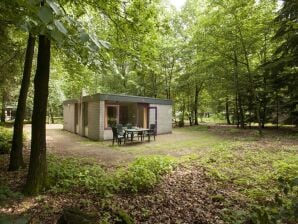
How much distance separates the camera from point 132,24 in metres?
4.07

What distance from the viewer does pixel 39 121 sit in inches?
188

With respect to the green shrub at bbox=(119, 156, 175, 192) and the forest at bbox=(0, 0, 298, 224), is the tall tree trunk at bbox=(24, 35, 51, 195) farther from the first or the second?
the green shrub at bbox=(119, 156, 175, 192)

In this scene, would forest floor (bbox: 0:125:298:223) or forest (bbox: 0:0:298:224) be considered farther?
forest floor (bbox: 0:125:298:223)

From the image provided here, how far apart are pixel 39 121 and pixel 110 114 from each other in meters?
10.3

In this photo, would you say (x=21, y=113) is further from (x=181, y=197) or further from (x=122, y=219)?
(x=181, y=197)

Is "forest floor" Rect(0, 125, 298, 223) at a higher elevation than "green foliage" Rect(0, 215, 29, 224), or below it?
below

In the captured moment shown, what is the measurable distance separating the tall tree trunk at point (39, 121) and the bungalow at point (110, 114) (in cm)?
909

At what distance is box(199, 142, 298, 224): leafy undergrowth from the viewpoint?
3.59 meters

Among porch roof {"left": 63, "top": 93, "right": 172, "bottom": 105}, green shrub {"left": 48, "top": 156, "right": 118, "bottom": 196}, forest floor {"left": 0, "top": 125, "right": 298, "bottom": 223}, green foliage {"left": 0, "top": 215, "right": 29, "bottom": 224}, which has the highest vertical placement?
porch roof {"left": 63, "top": 93, "right": 172, "bottom": 105}

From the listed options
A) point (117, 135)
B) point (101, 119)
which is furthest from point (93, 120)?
point (117, 135)

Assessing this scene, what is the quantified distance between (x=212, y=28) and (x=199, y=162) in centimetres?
1166

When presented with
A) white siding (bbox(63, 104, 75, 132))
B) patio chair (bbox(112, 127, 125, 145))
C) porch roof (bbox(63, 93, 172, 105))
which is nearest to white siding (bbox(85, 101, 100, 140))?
porch roof (bbox(63, 93, 172, 105))

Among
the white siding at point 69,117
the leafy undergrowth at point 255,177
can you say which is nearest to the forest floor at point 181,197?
the leafy undergrowth at point 255,177

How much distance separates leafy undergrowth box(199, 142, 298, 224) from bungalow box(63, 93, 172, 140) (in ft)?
24.2
